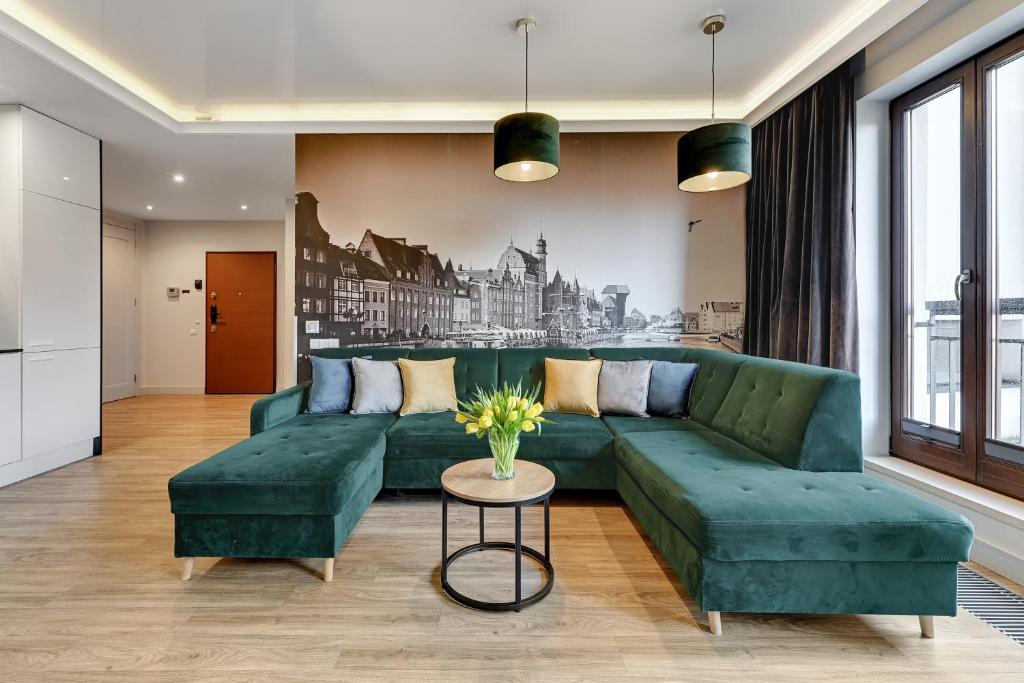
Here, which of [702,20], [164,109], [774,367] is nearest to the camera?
[774,367]

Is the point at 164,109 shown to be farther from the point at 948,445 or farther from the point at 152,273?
the point at 948,445

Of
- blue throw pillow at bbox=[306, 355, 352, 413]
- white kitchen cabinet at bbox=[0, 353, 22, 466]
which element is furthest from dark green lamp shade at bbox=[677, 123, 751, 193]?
white kitchen cabinet at bbox=[0, 353, 22, 466]

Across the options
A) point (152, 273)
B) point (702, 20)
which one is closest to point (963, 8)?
point (702, 20)

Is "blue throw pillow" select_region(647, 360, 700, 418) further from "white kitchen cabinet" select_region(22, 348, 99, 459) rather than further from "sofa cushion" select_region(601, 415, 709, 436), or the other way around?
"white kitchen cabinet" select_region(22, 348, 99, 459)

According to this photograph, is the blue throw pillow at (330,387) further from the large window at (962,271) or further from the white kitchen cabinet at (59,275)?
the large window at (962,271)

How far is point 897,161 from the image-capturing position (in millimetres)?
2666

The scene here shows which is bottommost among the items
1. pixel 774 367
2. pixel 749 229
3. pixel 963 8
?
pixel 774 367

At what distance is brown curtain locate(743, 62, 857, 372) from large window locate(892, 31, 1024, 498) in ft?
0.99

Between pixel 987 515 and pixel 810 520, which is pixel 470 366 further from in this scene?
pixel 987 515

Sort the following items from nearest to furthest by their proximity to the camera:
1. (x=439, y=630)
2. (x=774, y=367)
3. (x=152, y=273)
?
(x=439, y=630), (x=774, y=367), (x=152, y=273)

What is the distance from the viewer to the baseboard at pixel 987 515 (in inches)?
74.2

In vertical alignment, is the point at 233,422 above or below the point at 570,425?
below

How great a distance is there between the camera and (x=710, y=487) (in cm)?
171

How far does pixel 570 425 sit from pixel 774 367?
3.71 ft
